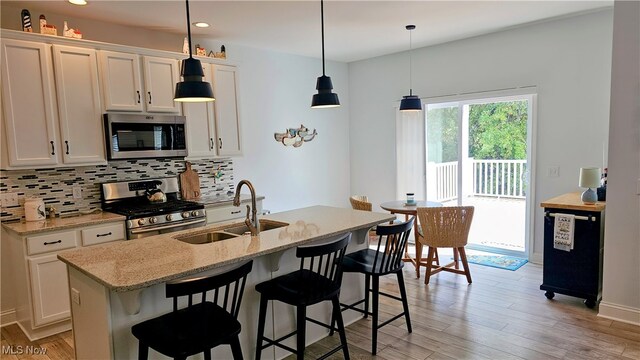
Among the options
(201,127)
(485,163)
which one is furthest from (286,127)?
(485,163)

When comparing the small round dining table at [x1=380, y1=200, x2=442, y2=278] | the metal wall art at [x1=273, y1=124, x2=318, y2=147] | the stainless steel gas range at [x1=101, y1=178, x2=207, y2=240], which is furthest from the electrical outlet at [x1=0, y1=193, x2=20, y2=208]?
the small round dining table at [x1=380, y1=200, x2=442, y2=278]

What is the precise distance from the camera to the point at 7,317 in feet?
11.5

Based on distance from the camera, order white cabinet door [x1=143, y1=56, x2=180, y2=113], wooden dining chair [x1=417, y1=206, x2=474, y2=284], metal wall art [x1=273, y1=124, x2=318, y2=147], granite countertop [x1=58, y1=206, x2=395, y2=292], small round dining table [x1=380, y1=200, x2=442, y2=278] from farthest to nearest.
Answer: metal wall art [x1=273, y1=124, x2=318, y2=147] → small round dining table [x1=380, y1=200, x2=442, y2=278] → wooden dining chair [x1=417, y1=206, x2=474, y2=284] → white cabinet door [x1=143, y1=56, x2=180, y2=113] → granite countertop [x1=58, y1=206, x2=395, y2=292]

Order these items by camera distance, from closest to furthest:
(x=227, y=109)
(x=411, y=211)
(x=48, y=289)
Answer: (x=48, y=289)
(x=411, y=211)
(x=227, y=109)

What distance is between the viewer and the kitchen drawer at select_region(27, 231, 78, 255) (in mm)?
3135

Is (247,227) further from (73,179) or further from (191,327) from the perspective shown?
(73,179)

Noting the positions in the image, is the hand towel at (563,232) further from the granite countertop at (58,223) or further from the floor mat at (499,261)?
the granite countertop at (58,223)

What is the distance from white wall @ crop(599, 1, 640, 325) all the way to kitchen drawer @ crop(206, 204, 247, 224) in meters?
3.41

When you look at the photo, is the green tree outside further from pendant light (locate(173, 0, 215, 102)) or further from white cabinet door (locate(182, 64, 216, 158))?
pendant light (locate(173, 0, 215, 102))

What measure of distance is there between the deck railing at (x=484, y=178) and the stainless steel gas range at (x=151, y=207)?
3.32m

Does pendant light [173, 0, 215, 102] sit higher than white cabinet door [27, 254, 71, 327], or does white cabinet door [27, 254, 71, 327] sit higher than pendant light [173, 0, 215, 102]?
pendant light [173, 0, 215, 102]

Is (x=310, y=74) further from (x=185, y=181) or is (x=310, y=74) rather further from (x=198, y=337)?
(x=198, y=337)

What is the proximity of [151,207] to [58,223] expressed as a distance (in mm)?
776

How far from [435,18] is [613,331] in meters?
3.15
